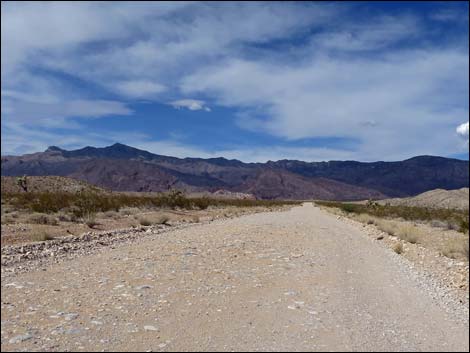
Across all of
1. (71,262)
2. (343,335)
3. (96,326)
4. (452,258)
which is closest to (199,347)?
(96,326)

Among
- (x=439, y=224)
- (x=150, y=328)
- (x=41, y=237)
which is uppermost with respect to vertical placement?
(x=439, y=224)

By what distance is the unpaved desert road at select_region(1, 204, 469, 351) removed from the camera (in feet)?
19.7

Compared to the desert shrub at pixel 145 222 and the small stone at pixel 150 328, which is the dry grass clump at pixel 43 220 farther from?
the small stone at pixel 150 328

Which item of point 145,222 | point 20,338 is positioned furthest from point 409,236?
point 20,338

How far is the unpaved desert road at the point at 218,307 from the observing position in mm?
5996

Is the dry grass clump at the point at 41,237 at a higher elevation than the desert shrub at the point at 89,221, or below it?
below

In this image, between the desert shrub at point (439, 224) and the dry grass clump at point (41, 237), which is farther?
the desert shrub at point (439, 224)

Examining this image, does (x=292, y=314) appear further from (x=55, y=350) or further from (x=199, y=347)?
(x=55, y=350)

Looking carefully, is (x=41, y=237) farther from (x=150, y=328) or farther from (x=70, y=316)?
(x=150, y=328)

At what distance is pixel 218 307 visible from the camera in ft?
25.8

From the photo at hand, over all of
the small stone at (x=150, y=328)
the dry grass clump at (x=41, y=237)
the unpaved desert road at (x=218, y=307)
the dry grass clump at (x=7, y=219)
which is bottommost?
the small stone at (x=150, y=328)

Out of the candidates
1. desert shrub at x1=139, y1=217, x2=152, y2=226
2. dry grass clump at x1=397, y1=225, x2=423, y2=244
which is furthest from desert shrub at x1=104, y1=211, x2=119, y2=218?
dry grass clump at x1=397, y1=225, x2=423, y2=244

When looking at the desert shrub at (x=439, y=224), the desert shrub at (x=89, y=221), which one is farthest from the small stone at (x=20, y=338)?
the desert shrub at (x=439, y=224)

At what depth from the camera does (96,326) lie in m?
6.26
